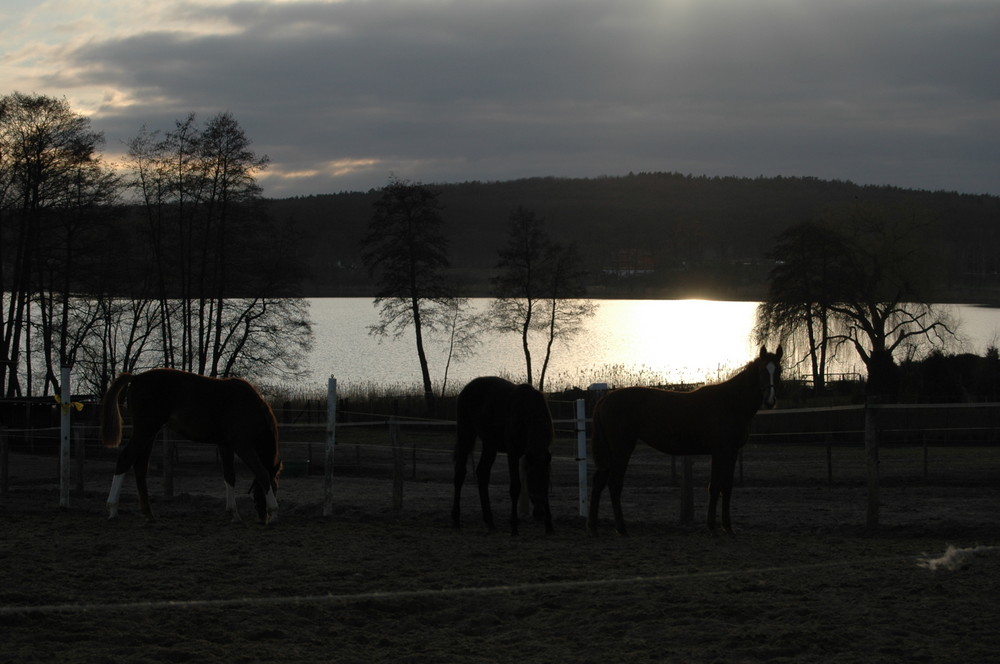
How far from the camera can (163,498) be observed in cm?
1501

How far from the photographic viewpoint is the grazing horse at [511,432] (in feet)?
36.5

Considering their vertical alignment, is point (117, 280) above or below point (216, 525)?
above

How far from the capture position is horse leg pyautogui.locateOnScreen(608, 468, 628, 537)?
11.0m

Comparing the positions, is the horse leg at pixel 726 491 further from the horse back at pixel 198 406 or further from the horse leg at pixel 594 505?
the horse back at pixel 198 406

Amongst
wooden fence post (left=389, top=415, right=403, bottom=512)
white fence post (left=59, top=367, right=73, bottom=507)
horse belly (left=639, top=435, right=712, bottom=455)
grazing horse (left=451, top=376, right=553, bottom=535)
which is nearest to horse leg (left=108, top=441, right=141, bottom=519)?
white fence post (left=59, top=367, right=73, bottom=507)

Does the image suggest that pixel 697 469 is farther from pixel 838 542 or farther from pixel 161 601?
pixel 161 601

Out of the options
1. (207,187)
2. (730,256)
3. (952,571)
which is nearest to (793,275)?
(207,187)

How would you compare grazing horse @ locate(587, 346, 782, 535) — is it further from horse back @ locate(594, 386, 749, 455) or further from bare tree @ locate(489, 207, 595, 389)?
bare tree @ locate(489, 207, 595, 389)

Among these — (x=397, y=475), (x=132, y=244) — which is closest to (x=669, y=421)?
(x=397, y=475)

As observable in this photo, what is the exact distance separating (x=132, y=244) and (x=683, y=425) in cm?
3780

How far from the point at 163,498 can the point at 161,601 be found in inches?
336

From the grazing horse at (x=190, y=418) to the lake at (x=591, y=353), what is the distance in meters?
30.6

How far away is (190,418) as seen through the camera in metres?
11.5

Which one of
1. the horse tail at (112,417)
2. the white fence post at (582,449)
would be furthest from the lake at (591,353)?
the horse tail at (112,417)
